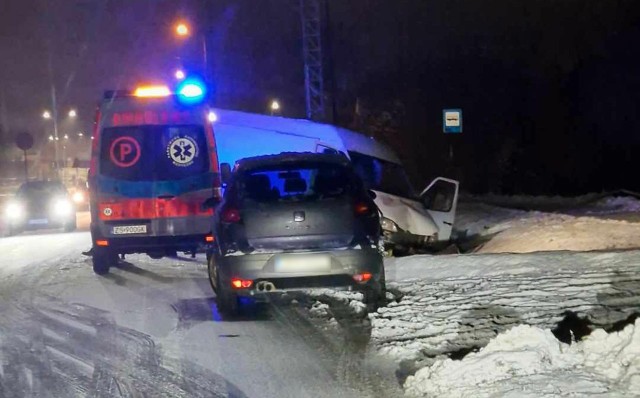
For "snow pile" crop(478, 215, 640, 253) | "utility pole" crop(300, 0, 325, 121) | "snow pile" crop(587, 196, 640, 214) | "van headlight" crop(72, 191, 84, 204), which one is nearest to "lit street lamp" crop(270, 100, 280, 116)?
"van headlight" crop(72, 191, 84, 204)

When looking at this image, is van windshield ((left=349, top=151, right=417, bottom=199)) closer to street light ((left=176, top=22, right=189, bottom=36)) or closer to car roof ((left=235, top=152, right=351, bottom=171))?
street light ((left=176, top=22, right=189, bottom=36))

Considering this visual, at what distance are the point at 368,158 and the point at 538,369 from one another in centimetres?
1243

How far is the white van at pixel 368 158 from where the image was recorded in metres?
17.1

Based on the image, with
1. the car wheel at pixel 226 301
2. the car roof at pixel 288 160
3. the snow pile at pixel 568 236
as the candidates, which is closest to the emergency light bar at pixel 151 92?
the car roof at pixel 288 160

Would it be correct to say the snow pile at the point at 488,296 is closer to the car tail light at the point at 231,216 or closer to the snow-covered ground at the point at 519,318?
the snow-covered ground at the point at 519,318

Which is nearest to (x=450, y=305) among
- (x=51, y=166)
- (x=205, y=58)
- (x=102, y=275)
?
(x=102, y=275)

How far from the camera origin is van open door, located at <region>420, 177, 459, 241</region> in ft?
60.2

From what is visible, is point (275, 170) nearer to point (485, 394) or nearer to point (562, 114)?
point (485, 394)

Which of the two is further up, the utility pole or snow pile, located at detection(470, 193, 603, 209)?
the utility pole

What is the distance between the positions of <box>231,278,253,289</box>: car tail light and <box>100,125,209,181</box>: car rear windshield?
4.23m

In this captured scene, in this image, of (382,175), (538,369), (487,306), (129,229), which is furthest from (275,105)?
(538,369)

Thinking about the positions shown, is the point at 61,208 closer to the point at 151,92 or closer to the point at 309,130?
the point at 309,130

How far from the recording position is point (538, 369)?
6652mm

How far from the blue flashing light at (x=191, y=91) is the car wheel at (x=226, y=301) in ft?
14.1
